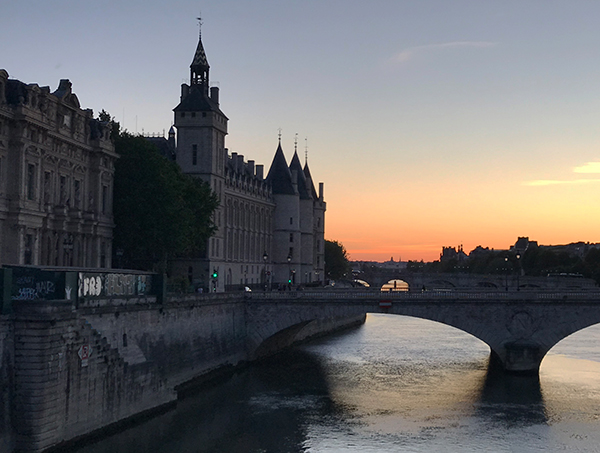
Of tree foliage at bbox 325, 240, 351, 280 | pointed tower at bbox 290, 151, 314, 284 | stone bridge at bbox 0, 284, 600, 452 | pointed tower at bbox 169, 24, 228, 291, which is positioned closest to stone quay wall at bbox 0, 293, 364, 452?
stone bridge at bbox 0, 284, 600, 452

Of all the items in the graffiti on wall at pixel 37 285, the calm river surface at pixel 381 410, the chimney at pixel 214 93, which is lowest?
the calm river surface at pixel 381 410

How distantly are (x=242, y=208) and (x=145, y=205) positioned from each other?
42.1 metres

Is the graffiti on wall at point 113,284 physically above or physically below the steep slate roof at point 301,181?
below

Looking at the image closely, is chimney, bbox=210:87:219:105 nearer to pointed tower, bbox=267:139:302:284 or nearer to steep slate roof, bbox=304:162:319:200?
pointed tower, bbox=267:139:302:284

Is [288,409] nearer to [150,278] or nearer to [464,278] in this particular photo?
[150,278]

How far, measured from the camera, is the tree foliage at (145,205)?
204ft

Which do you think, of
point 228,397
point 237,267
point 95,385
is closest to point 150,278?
point 228,397

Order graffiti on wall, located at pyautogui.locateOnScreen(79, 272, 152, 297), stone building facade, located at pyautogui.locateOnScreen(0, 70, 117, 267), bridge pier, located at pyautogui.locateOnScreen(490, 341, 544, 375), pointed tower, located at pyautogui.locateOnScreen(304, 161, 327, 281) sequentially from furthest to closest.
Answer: pointed tower, located at pyautogui.locateOnScreen(304, 161, 327, 281), bridge pier, located at pyautogui.locateOnScreen(490, 341, 544, 375), stone building facade, located at pyautogui.locateOnScreen(0, 70, 117, 267), graffiti on wall, located at pyautogui.locateOnScreen(79, 272, 152, 297)

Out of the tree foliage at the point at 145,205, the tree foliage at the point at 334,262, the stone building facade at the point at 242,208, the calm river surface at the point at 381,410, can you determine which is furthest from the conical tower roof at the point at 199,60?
the tree foliage at the point at 334,262

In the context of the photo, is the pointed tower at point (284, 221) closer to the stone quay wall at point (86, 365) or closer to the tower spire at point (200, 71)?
the tower spire at point (200, 71)

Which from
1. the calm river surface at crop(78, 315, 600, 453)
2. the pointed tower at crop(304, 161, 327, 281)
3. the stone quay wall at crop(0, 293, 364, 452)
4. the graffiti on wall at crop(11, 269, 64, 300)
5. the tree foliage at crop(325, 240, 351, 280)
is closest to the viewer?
the stone quay wall at crop(0, 293, 364, 452)

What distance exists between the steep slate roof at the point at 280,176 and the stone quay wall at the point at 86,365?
67.0m

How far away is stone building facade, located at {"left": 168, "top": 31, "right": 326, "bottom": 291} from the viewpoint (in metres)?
82.1

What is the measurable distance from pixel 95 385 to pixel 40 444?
4.71m
